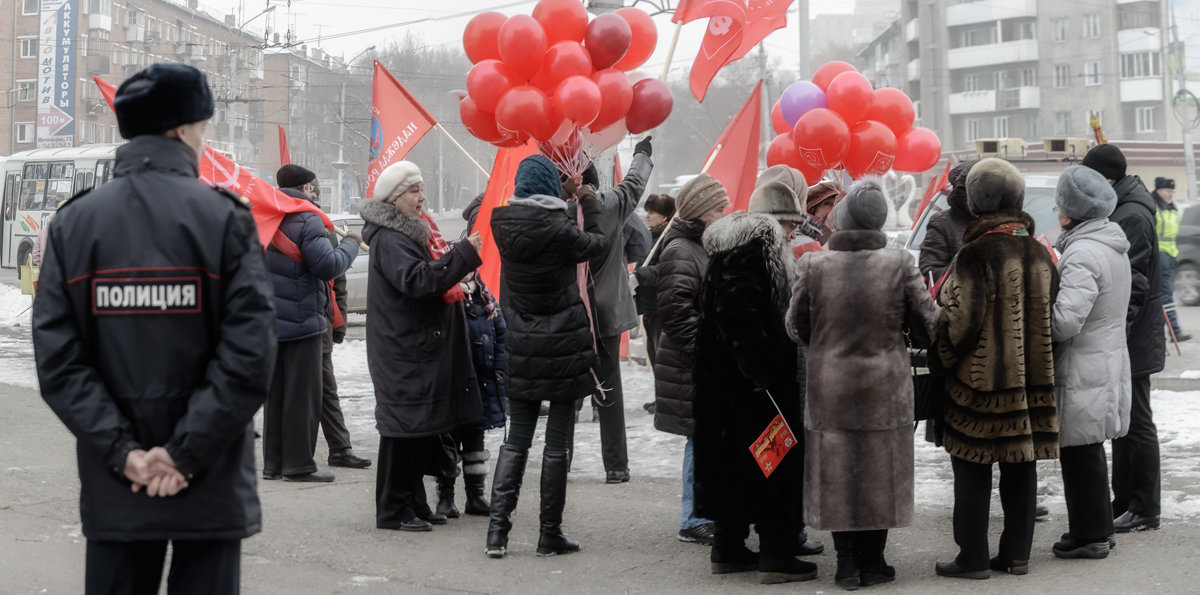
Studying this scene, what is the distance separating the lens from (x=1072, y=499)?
5930mm

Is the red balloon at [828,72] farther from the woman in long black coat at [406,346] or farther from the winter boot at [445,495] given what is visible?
the winter boot at [445,495]

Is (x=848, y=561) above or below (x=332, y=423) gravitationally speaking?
below

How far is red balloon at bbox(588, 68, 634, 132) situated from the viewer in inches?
284

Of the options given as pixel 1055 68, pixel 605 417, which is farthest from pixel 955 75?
pixel 605 417

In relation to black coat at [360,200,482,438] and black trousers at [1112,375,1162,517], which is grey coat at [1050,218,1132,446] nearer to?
black trousers at [1112,375,1162,517]

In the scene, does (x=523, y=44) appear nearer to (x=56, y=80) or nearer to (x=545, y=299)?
(x=545, y=299)

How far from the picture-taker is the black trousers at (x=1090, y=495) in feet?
19.3

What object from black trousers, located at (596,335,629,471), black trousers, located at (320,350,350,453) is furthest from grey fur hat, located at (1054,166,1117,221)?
black trousers, located at (320,350,350,453)

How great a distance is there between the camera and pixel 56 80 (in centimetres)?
4850

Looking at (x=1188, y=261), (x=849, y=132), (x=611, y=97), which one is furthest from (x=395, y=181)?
(x=1188, y=261)

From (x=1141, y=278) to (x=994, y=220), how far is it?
1.28m

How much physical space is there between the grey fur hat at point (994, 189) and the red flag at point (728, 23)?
11.2 feet

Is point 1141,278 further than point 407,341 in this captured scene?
No

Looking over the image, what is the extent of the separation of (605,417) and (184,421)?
16.0 ft
